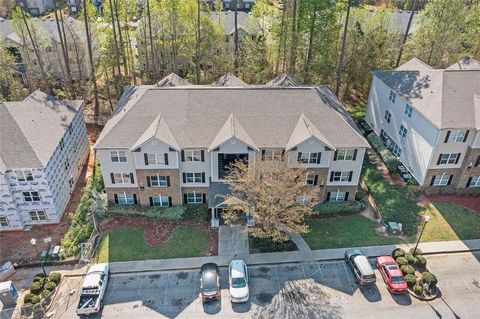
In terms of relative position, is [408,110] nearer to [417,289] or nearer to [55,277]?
[417,289]

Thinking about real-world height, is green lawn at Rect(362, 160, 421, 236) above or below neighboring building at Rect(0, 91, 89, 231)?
below

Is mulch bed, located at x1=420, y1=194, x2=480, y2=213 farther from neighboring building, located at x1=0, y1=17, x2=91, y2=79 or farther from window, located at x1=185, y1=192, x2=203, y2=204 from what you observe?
neighboring building, located at x1=0, y1=17, x2=91, y2=79

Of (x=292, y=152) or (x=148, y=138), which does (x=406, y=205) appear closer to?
(x=292, y=152)

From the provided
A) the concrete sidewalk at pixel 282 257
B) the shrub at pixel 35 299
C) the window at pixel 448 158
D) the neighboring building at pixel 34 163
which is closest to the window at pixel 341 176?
the concrete sidewalk at pixel 282 257

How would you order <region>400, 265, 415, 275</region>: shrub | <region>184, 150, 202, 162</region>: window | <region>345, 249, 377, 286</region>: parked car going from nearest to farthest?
<region>345, 249, 377, 286</region>: parked car < <region>400, 265, 415, 275</region>: shrub < <region>184, 150, 202, 162</region>: window

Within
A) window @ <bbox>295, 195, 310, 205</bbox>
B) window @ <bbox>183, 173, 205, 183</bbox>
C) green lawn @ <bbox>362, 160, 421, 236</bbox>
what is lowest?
green lawn @ <bbox>362, 160, 421, 236</bbox>

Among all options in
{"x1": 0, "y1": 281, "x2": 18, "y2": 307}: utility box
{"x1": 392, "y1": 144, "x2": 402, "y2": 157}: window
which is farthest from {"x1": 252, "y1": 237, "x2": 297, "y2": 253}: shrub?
{"x1": 0, "y1": 281, "x2": 18, "y2": 307}: utility box

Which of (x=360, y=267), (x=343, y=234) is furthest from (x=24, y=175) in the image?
(x=360, y=267)
